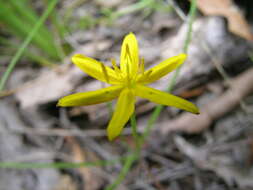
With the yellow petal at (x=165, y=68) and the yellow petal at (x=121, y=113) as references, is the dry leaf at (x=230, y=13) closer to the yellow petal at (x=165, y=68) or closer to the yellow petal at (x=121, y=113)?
the yellow petal at (x=165, y=68)

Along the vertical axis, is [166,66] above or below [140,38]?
below

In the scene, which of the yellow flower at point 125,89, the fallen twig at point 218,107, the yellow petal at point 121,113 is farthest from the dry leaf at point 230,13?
the yellow petal at point 121,113

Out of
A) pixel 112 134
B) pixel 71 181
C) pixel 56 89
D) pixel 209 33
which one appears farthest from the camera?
pixel 56 89

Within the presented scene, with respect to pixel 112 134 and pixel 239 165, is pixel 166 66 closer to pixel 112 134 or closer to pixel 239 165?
pixel 112 134

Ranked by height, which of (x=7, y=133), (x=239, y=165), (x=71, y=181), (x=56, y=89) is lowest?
(x=239, y=165)

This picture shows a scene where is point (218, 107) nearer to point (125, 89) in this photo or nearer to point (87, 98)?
point (125, 89)

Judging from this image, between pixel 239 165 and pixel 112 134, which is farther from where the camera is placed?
pixel 239 165

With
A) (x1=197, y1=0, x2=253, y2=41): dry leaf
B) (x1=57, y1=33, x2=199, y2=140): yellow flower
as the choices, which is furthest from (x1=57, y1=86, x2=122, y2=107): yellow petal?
(x1=197, y1=0, x2=253, y2=41): dry leaf

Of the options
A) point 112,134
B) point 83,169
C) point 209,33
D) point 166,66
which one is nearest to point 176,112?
point 209,33
